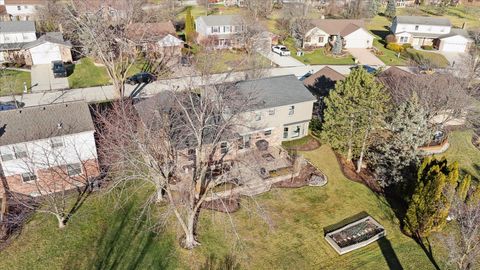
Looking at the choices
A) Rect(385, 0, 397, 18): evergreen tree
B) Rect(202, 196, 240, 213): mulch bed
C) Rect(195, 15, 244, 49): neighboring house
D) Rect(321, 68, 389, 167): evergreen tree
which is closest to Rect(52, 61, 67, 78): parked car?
Rect(195, 15, 244, 49): neighboring house

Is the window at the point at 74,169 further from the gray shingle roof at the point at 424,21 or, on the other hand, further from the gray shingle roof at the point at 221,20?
the gray shingle roof at the point at 424,21

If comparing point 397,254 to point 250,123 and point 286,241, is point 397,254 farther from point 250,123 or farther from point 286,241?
point 250,123

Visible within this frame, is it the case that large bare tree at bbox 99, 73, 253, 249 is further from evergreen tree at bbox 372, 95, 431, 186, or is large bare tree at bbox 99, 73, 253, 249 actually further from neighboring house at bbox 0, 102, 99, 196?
evergreen tree at bbox 372, 95, 431, 186

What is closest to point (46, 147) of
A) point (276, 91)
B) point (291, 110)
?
point (276, 91)

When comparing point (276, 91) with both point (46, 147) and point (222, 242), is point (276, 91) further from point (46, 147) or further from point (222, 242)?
point (46, 147)

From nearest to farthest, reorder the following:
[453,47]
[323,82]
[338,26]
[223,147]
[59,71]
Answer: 1. [223,147]
2. [323,82]
3. [59,71]
4. [453,47]
5. [338,26]
